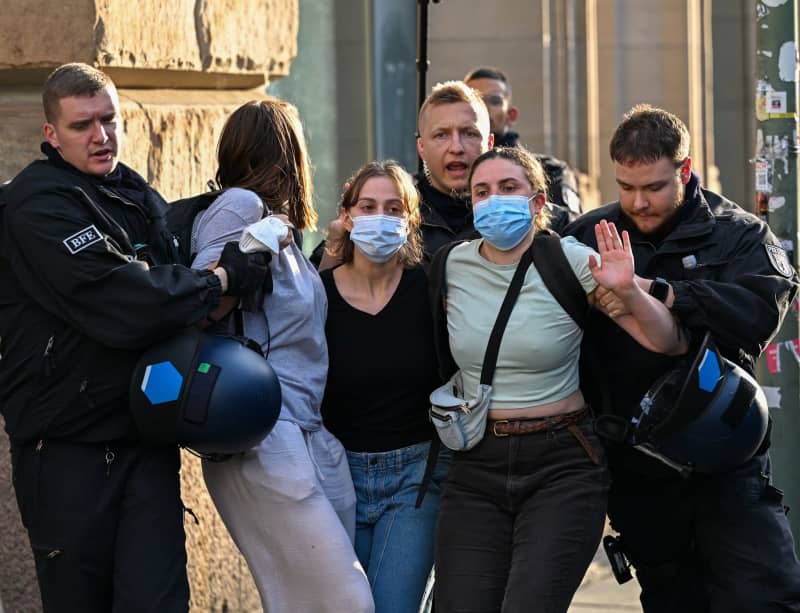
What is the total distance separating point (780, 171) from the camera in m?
6.05

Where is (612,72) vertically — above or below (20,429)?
above

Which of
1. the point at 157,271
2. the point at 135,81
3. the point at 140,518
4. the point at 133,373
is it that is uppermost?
the point at 135,81

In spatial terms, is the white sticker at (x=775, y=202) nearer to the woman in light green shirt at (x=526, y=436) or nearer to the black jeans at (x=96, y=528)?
the woman in light green shirt at (x=526, y=436)

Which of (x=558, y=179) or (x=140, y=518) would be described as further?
(x=558, y=179)

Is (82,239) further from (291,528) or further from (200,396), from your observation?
(291,528)

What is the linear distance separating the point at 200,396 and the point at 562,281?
3.55ft

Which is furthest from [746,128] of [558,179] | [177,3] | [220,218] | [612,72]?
[220,218]

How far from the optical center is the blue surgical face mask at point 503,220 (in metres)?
4.74

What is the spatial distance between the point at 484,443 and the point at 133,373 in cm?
101

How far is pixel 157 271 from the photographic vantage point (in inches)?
174

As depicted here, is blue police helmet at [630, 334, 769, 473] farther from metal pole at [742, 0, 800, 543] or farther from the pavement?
the pavement

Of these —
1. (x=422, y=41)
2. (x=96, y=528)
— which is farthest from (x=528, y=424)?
(x=422, y=41)

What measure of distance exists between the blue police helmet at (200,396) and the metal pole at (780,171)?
2370 mm

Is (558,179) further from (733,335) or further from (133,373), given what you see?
(133,373)
